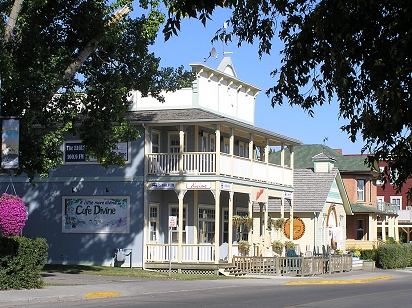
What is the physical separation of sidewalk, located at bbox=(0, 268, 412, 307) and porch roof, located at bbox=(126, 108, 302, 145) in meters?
6.73

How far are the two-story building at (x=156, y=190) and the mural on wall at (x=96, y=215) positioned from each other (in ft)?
0.15

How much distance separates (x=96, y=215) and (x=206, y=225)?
17.3 feet

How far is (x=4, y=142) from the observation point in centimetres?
2119

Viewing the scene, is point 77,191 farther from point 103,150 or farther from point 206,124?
point 103,150

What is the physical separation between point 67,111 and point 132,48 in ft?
10.3

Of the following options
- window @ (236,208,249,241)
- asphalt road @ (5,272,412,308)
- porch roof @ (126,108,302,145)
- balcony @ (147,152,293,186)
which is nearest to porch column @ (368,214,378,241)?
window @ (236,208,249,241)

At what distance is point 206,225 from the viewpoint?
3794cm

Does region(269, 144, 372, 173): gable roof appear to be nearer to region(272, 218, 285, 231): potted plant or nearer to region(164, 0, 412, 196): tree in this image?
region(272, 218, 285, 231): potted plant

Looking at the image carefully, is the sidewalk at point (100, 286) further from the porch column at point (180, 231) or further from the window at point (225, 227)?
the window at point (225, 227)

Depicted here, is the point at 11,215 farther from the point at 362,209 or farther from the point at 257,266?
the point at 362,209

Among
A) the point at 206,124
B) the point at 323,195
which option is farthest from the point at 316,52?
the point at 323,195

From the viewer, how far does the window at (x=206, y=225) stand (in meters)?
37.4

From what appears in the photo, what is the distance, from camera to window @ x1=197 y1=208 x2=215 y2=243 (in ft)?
123

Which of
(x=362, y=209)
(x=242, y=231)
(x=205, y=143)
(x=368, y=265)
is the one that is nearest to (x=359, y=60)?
(x=205, y=143)
